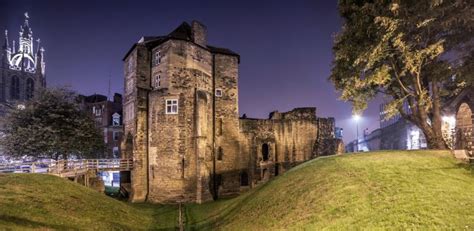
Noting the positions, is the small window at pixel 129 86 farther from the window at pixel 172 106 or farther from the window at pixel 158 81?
the window at pixel 172 106

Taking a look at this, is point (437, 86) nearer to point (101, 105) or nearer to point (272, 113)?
point (272, 113)

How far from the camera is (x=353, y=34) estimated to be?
19000 millimetres

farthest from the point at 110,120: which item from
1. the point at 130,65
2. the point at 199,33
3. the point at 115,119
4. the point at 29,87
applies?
the point at 29,87

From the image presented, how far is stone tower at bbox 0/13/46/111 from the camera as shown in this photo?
317 feet

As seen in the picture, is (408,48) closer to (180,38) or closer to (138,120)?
(180,38)

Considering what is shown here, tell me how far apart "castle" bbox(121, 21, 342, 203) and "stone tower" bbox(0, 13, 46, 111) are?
83.5m

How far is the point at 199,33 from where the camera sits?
31.5 metres

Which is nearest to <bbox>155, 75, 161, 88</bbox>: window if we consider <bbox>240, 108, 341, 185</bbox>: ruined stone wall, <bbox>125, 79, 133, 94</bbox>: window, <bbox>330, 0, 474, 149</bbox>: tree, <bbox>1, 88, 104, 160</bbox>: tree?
<bbox>125, 79, 133, 94</bbox>: window

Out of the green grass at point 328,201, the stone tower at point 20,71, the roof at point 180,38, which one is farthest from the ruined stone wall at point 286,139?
the stone tower at point 20,71

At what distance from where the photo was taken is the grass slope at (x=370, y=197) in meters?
9.54

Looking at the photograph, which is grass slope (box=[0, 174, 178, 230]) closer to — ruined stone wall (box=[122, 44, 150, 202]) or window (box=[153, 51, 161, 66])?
ruined stone wall (box=[122, 44, 150, 202])

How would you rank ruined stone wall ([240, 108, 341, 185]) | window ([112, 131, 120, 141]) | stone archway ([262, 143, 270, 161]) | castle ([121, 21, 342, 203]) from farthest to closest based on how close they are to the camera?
1. window ([112, 131, 120, 141])
2. stone archway ([262, 143, 270, 161])
3. ruined stone wall ([240, 108, 341, 185])
4. castle ([121, 21, 342, 203])

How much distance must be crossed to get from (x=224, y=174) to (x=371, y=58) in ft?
68.2

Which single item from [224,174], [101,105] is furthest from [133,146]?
[101,105]
